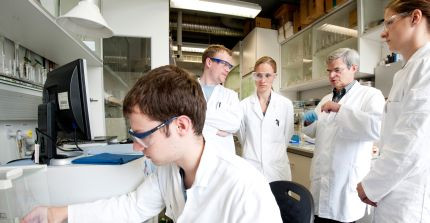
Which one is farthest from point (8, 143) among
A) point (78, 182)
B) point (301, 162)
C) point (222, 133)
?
point (301, 162)

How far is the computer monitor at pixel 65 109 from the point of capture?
3.28 feet

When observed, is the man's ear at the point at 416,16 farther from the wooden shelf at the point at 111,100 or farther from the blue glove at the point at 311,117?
the wooden shelf at the point at 111,100

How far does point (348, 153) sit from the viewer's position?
4.85ft

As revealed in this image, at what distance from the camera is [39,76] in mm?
1894

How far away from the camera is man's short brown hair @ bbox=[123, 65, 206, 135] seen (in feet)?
2.24

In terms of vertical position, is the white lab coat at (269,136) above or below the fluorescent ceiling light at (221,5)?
below

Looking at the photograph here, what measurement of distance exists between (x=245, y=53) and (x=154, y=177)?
4.14 m

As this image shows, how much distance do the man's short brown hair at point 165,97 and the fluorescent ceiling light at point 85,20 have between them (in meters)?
0.79

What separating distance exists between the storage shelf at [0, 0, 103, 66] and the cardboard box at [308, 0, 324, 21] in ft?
8.20

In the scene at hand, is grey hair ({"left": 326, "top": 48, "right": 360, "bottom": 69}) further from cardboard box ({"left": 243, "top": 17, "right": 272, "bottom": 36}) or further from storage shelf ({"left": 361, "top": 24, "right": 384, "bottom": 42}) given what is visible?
cardboard box ({"left": 243, "top": 17, "right": 272, "bottom": 36})

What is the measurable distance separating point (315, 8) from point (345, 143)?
2181 millimetres

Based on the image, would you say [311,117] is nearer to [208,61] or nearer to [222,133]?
[222,133]

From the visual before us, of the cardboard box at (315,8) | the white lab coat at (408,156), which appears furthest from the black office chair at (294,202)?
the cardboard box at (315,8)

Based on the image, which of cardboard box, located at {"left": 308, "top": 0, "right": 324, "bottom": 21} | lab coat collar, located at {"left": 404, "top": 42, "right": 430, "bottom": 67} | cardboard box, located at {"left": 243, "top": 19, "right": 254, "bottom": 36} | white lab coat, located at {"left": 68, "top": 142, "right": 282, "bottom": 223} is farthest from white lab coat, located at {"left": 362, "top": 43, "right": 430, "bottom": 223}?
cardboard box, located at {"left": 243, "top": 19, "right": 254, "bottom": 36}
